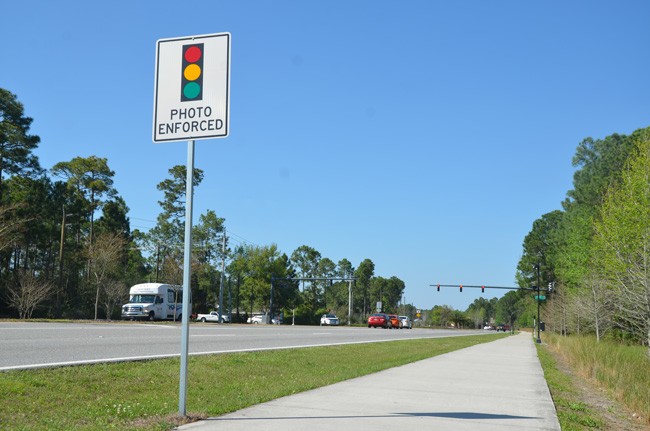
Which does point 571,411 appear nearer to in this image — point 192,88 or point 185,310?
point 185,310

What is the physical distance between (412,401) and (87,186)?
65735 mm

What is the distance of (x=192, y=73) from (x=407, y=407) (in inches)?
199

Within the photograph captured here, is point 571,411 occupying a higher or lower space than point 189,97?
lower

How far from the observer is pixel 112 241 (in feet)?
181

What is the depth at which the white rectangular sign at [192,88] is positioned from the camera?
7.19 metres

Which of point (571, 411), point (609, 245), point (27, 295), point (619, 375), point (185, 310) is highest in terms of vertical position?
point (609, 245)

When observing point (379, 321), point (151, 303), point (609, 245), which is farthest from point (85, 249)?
point (609, 245)

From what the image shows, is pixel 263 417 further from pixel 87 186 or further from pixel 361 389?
pixel 87 186

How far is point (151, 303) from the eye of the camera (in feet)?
159

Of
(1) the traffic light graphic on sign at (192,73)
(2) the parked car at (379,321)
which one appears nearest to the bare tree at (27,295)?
(2) the parked car at (379,321)

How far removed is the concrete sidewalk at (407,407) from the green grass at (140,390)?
18.5 inches

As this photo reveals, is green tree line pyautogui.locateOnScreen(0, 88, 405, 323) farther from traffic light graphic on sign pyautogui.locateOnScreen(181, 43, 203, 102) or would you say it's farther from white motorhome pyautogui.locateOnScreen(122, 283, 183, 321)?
traffic light graphic on sign pyautogui.locateOnScreen(181, 43, 203, 102)

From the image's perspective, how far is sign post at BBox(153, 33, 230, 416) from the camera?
23.4 feet

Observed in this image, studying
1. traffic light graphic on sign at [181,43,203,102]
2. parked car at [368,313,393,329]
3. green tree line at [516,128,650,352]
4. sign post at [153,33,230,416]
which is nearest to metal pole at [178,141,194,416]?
sign post at [153,33,230,416]
